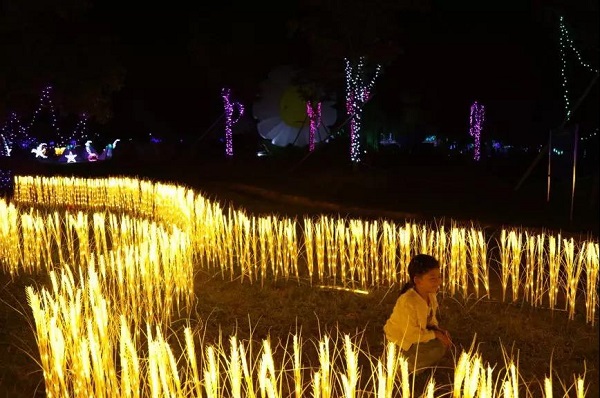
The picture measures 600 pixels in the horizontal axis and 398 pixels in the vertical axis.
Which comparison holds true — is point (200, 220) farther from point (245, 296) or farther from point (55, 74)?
point (55, 74)

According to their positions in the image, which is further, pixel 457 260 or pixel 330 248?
pixel 330 248

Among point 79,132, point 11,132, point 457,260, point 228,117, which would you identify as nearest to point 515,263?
point 457,260

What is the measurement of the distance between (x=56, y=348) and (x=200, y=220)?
4.12 metres

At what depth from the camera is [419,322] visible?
3701 mm

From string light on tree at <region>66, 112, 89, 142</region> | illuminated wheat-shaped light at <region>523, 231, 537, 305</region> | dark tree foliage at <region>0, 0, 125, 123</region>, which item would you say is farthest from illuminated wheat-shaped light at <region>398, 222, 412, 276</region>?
string light on tree at <region>66, 112, 89, 142</region>

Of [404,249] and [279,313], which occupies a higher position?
[404,249]

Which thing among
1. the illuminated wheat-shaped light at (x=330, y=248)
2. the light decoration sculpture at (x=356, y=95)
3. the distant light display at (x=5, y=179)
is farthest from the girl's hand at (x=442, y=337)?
the light decoration sculpture at (x=356, y=95)

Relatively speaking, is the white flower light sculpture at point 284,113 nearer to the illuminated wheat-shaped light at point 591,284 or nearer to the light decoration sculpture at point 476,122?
the light decoration sculpture at point 476,122

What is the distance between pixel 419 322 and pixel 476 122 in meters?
22.6

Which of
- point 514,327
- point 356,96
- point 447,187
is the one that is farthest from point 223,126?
point 514,327

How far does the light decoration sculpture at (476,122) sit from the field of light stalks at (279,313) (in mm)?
18213

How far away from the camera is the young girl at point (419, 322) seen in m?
3.70

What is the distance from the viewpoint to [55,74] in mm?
15695

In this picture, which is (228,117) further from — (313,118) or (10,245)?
(10,245)
